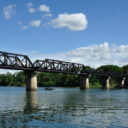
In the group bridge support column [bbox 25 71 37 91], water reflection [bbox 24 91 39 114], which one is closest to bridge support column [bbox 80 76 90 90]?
bridge support column [bbox 25 71 37 91]

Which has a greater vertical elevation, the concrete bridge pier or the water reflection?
the concrete bridge pier

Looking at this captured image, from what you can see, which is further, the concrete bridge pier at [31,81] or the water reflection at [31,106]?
the concrete bridge pier at [31,81]

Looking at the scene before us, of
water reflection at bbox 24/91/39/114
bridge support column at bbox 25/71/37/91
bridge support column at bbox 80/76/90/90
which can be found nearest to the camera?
water reflection at bbox 24/91/39/114

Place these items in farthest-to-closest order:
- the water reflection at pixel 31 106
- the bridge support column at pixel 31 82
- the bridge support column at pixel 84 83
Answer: the bridge support column at pixel 84 83
the bridge support column at pixel 31 82
the water reflection at pixel 31 106

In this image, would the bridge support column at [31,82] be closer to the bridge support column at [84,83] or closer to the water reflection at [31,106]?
the bridge support column at [84,83]

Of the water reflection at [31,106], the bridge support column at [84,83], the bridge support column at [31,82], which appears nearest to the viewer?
the water reflection at [31,106]

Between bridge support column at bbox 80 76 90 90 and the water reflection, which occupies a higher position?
bridge support column at bbox 80 76 90 90

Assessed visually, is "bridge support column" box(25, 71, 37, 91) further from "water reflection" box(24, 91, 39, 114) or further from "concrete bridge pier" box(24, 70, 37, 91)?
"water reflection" box(24, 91, 39, 114)

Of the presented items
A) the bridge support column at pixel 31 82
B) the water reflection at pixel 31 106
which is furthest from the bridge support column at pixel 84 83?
the water reflection at pixel 31 106

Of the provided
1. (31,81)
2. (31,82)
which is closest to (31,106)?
(31,81)

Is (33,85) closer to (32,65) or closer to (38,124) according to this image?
(32,65)

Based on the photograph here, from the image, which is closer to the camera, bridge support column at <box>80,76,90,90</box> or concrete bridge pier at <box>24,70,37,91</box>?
concrete bridge pier at <box>24,70,37,91</box>

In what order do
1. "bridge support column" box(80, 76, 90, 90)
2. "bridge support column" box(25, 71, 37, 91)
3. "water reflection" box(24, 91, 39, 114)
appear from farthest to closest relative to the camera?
"bridge support column" box(80, 76, 90, 90) → "bridge support column" box(25, 71, 37, 91) → "water reflection" box(24, 91, 39, 114)

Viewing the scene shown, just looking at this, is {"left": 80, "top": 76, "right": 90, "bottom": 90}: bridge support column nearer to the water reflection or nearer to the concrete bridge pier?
the concrete bridge pier
